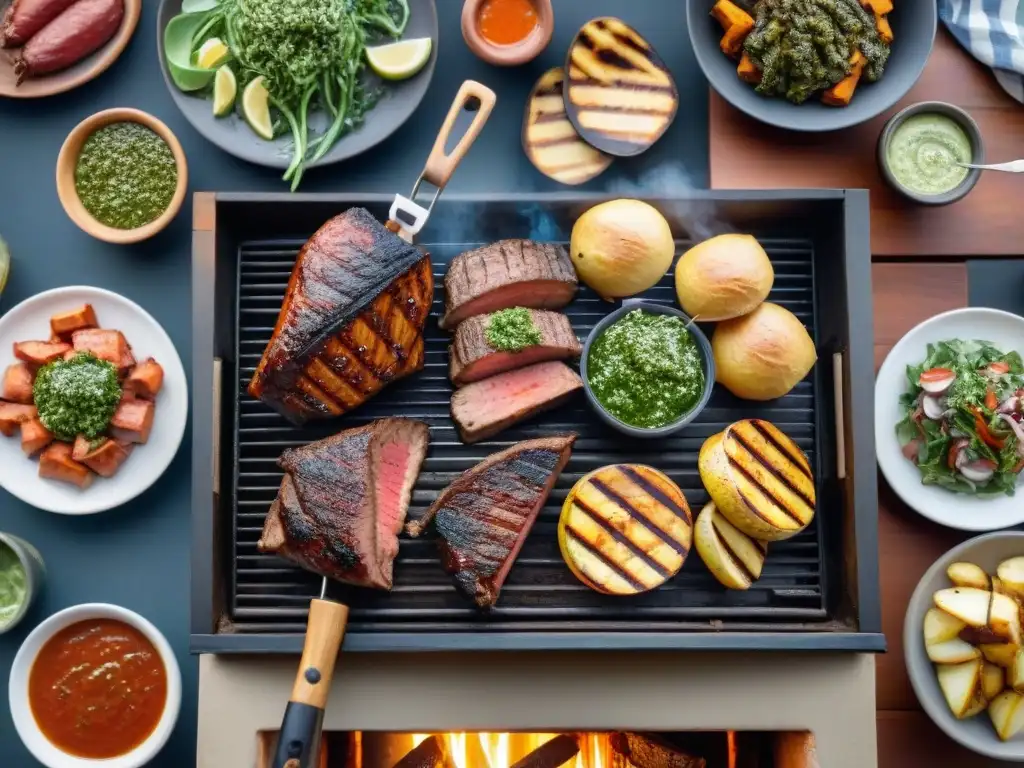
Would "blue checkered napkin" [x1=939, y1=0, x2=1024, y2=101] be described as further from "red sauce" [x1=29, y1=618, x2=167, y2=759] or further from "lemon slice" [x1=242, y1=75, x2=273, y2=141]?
"red sauce" [x1=29, y1=618, x2=167, y2=759]

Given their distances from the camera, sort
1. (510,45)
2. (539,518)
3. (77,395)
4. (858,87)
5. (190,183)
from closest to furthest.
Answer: (539,518)
(77,395)
(858,87)
(510,45)
(190,183)

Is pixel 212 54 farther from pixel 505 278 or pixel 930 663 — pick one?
pixel 930 663

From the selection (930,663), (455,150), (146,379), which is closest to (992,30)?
(455,150)

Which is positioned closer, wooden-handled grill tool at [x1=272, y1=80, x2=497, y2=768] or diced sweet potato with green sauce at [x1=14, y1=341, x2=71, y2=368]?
wooden-handled grill tool at [x1=272, y1=80, x2=497, y2=768]

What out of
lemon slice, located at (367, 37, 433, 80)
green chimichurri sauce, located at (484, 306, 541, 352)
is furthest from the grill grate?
lemon slice, located at (367, 37, 433, 80)

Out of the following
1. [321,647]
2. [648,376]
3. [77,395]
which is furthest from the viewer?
[77,395]

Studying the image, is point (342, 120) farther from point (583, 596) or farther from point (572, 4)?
point (583, 596)

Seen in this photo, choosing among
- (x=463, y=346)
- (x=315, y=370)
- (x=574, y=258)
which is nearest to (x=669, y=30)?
(x=574, y=258)
